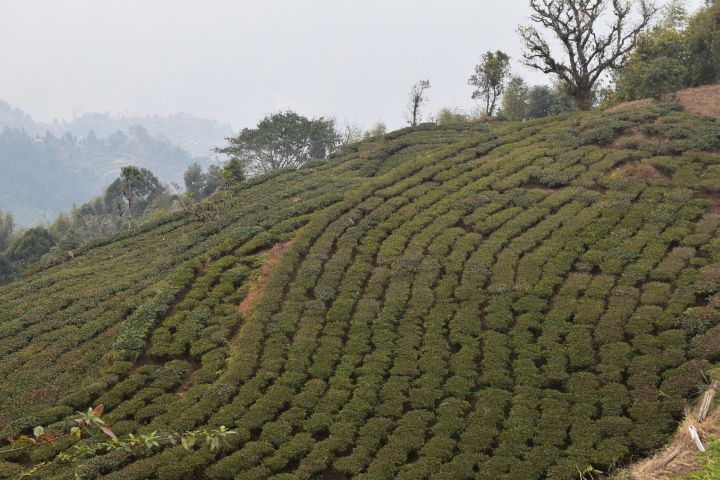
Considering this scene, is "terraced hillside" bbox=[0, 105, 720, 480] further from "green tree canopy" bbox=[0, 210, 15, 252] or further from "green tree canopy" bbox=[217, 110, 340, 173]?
"green tree canopy" bbox=[0, 210, 15, 252]

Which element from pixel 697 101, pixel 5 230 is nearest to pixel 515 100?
pixel 697 101

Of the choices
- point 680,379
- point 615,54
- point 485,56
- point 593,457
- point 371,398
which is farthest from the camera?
point 485,56

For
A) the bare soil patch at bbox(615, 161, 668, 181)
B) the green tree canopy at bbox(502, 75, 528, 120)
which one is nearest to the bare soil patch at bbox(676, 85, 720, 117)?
the bare soil patch at bbox(615, 161, 668, 181)

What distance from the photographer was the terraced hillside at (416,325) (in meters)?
13.6

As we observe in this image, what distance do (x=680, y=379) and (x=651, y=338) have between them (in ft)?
5.49

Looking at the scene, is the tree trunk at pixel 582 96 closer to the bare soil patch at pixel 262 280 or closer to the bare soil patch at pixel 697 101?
the bare soil patch at pixel 697 101

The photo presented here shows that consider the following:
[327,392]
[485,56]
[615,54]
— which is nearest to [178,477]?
[327,392]

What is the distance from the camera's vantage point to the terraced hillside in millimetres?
13641

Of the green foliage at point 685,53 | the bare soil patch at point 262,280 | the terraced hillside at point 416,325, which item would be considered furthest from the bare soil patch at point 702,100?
the bare soil patch at point 262,280

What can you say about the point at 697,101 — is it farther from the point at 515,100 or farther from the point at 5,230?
the point at 5,230

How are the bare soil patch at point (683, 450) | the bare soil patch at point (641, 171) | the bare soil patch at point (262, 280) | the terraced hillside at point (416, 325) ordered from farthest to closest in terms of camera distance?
1. the bare soil patch at point (641, 171)
2. the bare soil patch at point (262, 280)
3. the terraced hillside at point (416, 325)
4. the bare soil patch at point (683, 450)

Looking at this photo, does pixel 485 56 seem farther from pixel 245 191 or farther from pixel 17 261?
pixel 17 261

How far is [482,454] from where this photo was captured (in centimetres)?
1323

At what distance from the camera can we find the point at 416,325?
17.8 m
